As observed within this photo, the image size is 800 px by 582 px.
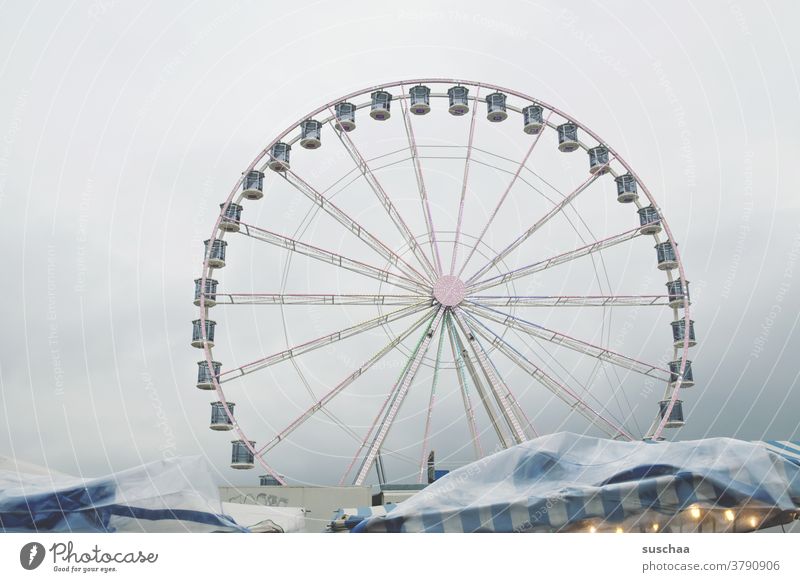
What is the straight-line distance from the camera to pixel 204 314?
2481 cm

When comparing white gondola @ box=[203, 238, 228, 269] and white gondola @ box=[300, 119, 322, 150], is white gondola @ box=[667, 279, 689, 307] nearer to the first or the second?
white gondola @ box=[300, 119, 322, 150]

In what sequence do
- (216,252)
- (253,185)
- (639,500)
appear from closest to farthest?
(639,500) < (216,252) < (253,185)

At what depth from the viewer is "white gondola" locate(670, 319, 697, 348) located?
26.4 m

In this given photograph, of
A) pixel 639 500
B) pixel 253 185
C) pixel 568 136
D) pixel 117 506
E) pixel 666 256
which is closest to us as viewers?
pixel 117 506

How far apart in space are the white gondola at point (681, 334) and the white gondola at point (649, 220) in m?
3.33

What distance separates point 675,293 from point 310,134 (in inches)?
540

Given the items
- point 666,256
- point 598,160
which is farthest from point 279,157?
point 666,256

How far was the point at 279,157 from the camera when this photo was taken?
2672 cm

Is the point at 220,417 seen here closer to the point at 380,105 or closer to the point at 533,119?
the point at 380,105

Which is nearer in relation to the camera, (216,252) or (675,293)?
(216,252)
